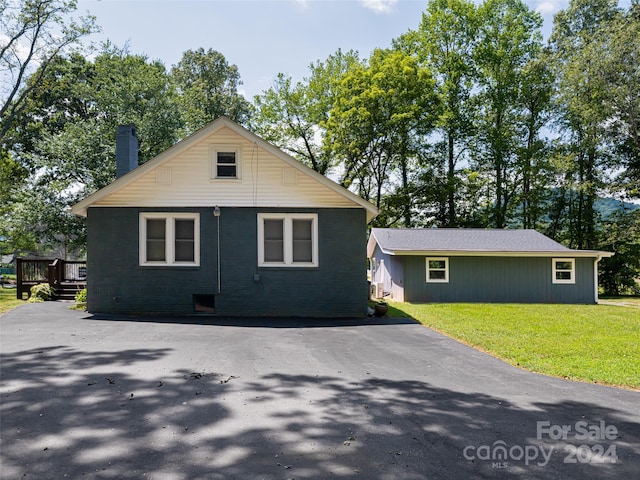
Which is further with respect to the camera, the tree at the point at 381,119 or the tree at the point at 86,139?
the tree at the point at 381,119

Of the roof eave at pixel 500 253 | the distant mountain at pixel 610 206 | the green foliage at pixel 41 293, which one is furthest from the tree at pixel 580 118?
the green foliage at pixel 41 293

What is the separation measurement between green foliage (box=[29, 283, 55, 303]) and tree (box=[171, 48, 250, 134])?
21.4m

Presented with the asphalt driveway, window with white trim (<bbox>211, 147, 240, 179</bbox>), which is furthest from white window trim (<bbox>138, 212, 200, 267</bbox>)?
the asphalt driveway

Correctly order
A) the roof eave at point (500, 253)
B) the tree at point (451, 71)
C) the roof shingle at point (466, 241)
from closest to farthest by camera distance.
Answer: the roof eave at point (500, 253), the roof shingle at point (466, 241), the tree at point (451, 71)

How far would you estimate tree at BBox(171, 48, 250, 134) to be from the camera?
34750 mm

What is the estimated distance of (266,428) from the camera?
13.8ft

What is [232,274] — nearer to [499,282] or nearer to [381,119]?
[499,282]

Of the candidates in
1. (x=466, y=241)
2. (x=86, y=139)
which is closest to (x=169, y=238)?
(x=466, y=241)

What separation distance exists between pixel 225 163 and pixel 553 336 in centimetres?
1010

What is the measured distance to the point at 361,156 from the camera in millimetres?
29516

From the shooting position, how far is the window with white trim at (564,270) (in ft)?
63.6

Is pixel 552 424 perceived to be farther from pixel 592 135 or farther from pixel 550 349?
pixel 592 135

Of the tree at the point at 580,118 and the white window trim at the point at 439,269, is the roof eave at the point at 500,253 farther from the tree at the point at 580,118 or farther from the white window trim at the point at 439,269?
the tree at the point at 580,118

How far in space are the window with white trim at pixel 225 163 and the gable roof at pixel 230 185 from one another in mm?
197
